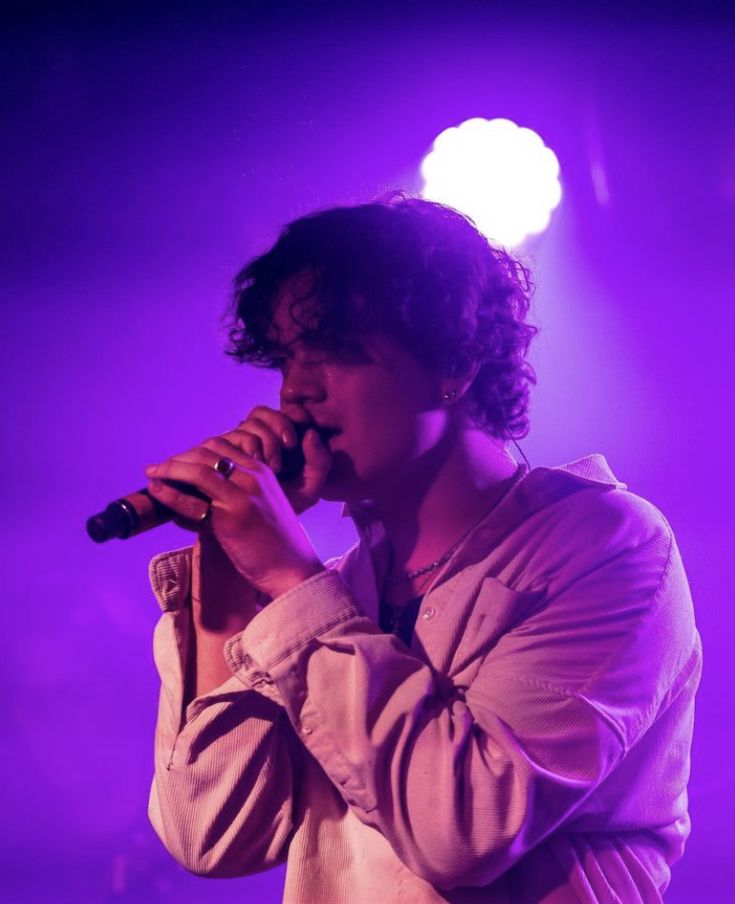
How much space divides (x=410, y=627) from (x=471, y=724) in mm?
278

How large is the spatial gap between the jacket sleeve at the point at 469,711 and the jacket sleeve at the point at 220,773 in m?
0.17

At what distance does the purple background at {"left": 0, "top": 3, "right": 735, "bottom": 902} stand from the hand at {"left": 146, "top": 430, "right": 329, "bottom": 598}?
1.05 m

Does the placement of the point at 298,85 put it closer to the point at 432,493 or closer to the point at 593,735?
the point at 432,493

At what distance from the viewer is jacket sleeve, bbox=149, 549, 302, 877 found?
4.17 feet

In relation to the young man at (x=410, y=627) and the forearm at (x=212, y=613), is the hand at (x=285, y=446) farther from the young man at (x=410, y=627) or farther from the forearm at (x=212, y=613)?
the forearm at (x=212, y=613)

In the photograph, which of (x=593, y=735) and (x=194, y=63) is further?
(x=194, y=63)

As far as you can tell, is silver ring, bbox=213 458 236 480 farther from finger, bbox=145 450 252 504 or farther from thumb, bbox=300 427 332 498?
thumb, bbox=300 427 332 498

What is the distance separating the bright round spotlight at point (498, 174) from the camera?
229 centimetres

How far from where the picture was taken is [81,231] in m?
2.30

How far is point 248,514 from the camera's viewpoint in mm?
1154

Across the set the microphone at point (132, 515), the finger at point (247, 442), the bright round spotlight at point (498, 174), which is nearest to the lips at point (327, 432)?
the finger at point (247, 442)

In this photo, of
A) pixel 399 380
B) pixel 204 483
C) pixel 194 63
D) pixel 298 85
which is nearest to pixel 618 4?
pixel 298 85

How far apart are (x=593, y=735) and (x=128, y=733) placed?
1356 millimetres

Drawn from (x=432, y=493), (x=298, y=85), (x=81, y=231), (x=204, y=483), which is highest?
(x=298, y=85)
